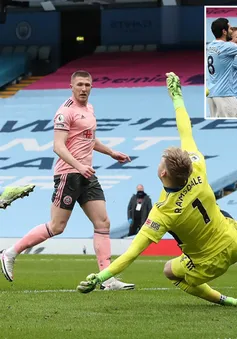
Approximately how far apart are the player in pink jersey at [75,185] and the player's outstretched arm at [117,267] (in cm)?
275

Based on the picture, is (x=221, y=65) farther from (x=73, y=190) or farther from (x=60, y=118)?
(x=73, y=190)

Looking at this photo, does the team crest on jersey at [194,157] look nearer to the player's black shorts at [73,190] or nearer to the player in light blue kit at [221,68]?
the player's black shorts at [73,190]

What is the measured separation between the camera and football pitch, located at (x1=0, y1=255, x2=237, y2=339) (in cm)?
686

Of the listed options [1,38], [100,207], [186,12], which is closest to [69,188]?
[100,207]

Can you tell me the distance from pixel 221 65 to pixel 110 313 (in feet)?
36.5

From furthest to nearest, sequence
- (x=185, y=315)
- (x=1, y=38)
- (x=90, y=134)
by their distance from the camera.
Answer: (x=1, y=38), (x=90, y=134), (x=185, y=315)

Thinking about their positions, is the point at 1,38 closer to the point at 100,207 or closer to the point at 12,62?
the point at 12,62

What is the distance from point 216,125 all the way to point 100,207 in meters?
20.0

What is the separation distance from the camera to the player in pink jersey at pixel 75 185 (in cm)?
1045

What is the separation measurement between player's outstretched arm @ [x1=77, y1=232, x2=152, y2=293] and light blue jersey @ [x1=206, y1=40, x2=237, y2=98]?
10.7 metres

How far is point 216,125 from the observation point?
99.1 ft

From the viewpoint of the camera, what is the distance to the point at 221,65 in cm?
1847

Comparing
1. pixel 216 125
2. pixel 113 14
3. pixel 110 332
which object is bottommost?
pixel 216 125

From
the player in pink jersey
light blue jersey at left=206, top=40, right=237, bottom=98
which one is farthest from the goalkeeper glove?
light blue jersey at left=206, top=40, right=237, bottom=98
